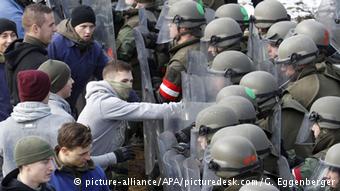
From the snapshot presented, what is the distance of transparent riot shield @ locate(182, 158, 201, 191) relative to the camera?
7.23 m

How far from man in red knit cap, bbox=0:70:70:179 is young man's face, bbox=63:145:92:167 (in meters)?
Result: 0.47

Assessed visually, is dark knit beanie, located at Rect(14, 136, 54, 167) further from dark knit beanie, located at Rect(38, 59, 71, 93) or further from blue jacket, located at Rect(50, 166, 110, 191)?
dark knit beanie, located at Rect(38, 59, 71, 93)

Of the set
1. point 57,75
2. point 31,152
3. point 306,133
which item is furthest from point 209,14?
point 31,152

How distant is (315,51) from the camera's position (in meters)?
9.19

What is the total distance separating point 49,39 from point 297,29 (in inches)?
94.5

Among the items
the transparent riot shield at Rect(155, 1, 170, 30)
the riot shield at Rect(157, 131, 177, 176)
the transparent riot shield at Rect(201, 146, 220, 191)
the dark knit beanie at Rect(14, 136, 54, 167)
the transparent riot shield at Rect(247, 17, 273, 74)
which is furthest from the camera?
the transparent riot shield at Rect(155, 1, 170, 30)

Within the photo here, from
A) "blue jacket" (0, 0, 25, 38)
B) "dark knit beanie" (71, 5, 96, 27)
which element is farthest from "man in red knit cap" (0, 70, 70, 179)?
"blue jacket" (0, 0, 25, 38)

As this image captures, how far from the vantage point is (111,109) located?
28.1ft

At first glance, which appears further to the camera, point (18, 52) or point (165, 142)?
point (18, 52)

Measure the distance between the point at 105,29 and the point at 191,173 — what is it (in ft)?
13.5

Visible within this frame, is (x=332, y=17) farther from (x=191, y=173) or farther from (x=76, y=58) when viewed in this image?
(x=191, y=173)

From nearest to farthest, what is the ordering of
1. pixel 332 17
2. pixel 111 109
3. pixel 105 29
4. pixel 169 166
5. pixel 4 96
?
pixel 169 166 < pixel 111 109 < pixel 4 96 < pixel 105 29 < pixel 332 17

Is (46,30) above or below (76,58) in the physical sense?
above

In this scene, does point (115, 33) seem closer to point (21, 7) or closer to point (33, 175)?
point (21, 7)
